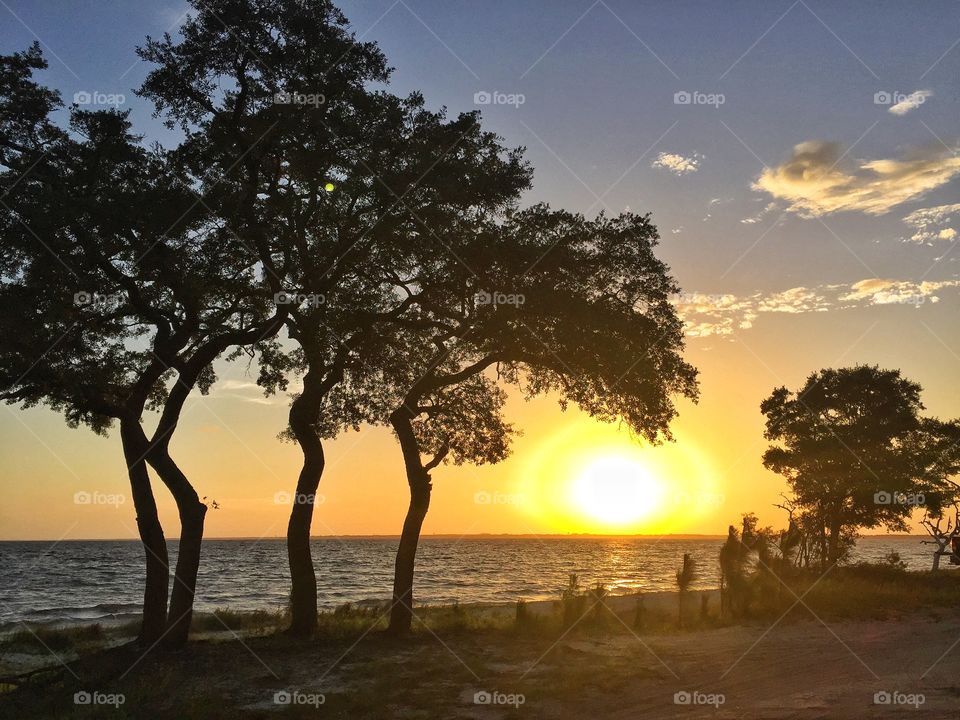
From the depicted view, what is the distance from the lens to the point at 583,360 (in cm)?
2048

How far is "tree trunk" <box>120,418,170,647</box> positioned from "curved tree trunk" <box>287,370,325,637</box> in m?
3.36

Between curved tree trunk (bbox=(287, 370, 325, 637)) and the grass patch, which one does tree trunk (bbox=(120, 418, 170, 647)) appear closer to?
curved tree trunk (bbox=(287, 370, 325, 637))

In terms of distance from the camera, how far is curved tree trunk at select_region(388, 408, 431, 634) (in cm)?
2194

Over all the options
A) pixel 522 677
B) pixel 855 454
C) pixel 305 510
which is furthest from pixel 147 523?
pixel 855 454

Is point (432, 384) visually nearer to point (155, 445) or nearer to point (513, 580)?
point (155, 445)

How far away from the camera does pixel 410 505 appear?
22250 mm

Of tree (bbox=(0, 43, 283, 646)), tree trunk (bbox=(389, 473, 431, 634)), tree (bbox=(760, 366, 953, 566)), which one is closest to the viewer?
tree (bbox=(0, 43, 283, 646))

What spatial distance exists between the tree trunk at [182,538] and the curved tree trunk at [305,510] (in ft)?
8.37

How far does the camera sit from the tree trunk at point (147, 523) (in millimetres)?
19109

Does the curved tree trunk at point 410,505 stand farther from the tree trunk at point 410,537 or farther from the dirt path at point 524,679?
the dirt path at point 524,679

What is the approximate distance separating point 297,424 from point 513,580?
53356mm

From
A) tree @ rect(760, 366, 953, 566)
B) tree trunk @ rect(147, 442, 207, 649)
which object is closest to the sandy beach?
tree trunk @ rect(147, 442, 207, 649)

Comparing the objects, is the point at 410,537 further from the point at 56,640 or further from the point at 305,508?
the point at 56,640

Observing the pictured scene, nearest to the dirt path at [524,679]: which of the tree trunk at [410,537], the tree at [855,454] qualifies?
the tree trunk at [410,537]
